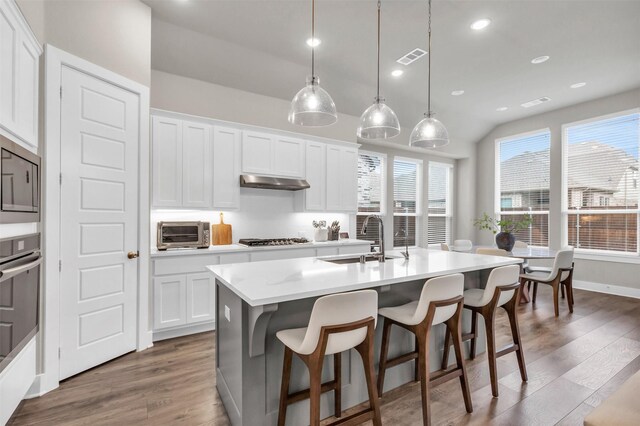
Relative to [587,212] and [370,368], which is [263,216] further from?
[587,212]

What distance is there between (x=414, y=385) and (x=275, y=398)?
121cm

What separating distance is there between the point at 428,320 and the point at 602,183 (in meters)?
5.88

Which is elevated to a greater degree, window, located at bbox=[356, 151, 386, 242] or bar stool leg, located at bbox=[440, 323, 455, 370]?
window, located at bbox=[356, 151, 386, 242]

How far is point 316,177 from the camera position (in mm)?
4965

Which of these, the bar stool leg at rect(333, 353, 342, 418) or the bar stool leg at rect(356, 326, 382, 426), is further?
the bar stool leg at rect(333, 353, 342, 418)

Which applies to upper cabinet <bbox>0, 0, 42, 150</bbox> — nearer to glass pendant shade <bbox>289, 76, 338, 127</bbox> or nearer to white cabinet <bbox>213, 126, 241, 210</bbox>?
glass pendant shade <bbox>289, 76, 338, 127</bbox>

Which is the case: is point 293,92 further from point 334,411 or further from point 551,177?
point 551,177

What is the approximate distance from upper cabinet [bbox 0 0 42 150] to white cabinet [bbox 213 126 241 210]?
73.5 inches

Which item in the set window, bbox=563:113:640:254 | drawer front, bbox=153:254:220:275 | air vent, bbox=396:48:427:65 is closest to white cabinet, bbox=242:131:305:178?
drawer front, bbox=153:254:220:275

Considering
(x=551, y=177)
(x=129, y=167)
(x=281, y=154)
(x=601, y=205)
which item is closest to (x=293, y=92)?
(x=281, y=154)

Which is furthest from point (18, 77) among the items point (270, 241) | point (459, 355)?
point (459, 355)

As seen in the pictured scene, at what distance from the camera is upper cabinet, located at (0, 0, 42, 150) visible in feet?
6.05

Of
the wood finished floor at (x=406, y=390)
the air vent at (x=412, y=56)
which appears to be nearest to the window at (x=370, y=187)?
the air vent at (x=412, y=56)

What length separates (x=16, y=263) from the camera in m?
1.92
